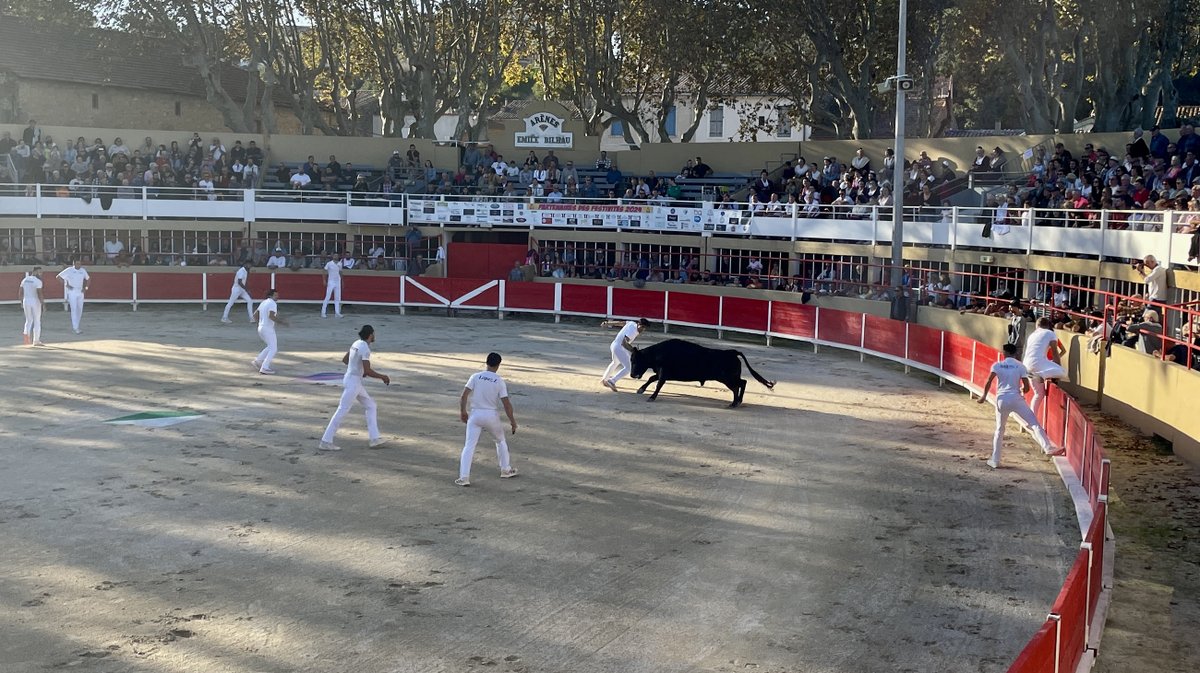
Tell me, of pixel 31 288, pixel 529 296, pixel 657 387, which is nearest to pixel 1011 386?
pixel 657 387

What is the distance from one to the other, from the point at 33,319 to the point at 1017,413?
20.5m

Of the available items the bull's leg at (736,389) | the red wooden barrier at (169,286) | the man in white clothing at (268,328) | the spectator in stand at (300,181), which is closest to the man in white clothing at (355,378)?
the bull's leg at (736,389)

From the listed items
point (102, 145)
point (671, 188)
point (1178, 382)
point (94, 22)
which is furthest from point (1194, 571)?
point (94, 22)

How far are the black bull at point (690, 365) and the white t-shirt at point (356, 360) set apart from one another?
6471mm

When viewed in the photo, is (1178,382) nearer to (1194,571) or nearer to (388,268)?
(1194,571)

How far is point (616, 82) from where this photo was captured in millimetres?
51250

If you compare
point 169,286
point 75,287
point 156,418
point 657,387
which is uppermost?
point 75,287

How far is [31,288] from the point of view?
26953 millimetres

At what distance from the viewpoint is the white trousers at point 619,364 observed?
2233 cm

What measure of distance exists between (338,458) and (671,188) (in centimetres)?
2619

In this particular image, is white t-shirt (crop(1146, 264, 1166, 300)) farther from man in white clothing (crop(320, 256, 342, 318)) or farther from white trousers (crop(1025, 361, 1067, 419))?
man in white clothing (crop(320, 256, 342, 318))

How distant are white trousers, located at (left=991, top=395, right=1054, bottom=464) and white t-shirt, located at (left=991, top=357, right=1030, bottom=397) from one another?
2.6 inches

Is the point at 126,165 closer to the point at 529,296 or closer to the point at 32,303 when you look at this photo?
the point at 529,296

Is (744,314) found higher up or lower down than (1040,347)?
lower down
